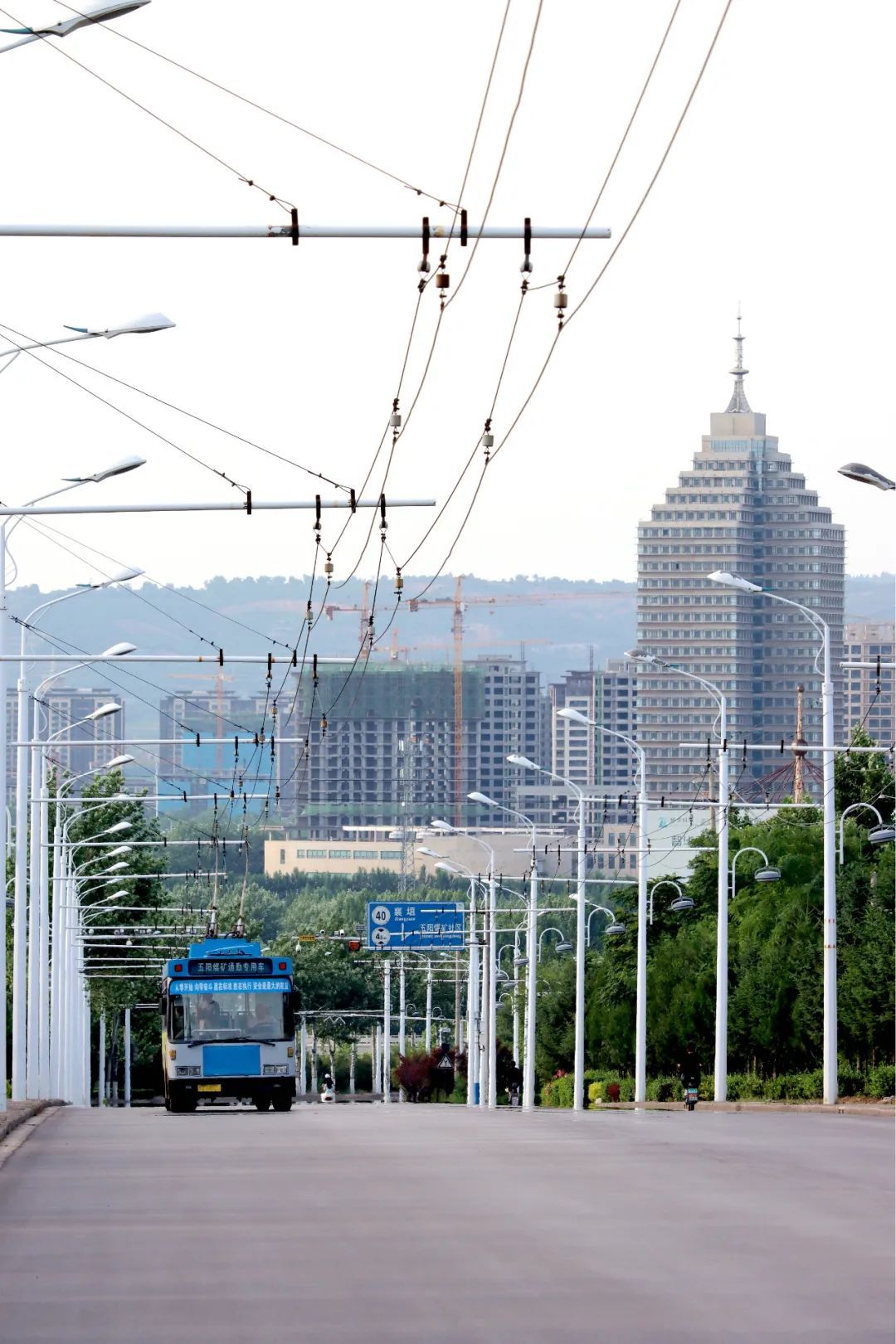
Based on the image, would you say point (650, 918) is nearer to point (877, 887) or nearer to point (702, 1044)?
point (702, 1044)

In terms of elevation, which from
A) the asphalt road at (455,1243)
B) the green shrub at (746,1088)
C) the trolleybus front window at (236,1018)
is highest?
the asphalt road at (455,1243)

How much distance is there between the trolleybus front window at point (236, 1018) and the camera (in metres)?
43.0

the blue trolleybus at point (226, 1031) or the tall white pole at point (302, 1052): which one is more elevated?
the blue trolleybus at point (226, 1031)

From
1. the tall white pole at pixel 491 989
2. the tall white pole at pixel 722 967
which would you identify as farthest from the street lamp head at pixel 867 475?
the tall white pole at pixel 491 989

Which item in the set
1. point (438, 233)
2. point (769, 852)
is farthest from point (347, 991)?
point (438, 233)

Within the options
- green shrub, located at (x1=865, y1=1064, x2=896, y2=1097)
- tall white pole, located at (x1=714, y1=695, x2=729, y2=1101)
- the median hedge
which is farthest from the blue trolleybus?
green shrub, located at (x1=865, y1=1064, x2=896, y2=1097)

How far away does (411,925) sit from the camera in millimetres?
77625

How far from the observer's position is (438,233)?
1662cm

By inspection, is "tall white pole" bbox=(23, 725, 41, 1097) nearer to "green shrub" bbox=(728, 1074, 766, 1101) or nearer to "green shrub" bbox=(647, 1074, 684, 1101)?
"green shrub" bbox=(647, 1074, 684, 1101)

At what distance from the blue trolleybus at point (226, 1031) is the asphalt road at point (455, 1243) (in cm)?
1904

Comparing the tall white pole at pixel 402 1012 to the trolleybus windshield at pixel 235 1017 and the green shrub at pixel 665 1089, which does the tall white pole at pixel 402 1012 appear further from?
the trolleybus windshield at pixel 235 1017

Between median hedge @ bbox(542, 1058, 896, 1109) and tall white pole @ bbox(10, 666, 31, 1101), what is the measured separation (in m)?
14.3

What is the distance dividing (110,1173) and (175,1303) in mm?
8950

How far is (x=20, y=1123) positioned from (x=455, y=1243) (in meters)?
19.8
